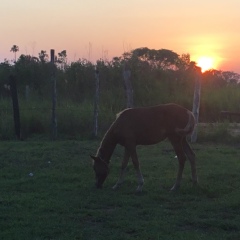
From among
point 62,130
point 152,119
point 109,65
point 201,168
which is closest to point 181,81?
point 109,65

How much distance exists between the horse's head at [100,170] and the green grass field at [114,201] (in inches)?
6.4

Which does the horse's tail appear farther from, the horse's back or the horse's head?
the horse's head

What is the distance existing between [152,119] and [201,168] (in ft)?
8.65

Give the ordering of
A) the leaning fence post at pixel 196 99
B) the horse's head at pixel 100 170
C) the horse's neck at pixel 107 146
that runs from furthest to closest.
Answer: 1. the leaning fence post at pixel 196 99
2. the horse's neck at pixel 107 146
3. the horse's head at pixel 100 170

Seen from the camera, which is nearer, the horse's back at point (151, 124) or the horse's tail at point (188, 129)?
the horse's tail at point (188, 129)

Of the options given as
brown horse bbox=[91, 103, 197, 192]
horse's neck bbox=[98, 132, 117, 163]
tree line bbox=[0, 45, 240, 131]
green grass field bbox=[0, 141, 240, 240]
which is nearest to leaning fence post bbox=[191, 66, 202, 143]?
green grass field bbox=[0, 141, 240, 240]

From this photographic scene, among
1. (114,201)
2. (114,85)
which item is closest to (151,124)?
(114,201)

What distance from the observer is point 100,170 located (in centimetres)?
945

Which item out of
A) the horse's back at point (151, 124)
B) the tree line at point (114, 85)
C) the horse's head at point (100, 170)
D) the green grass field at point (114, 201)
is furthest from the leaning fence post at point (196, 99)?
the horse's head at point (100, 170)

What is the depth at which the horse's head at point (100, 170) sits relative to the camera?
30.9 ft

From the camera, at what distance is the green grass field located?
6602 mm

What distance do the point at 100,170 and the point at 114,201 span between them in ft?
4.12

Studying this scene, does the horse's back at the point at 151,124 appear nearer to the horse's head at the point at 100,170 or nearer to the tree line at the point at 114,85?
the horse's head at the point at 100,170

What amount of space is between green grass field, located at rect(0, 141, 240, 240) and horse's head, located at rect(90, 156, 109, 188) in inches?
6.4
